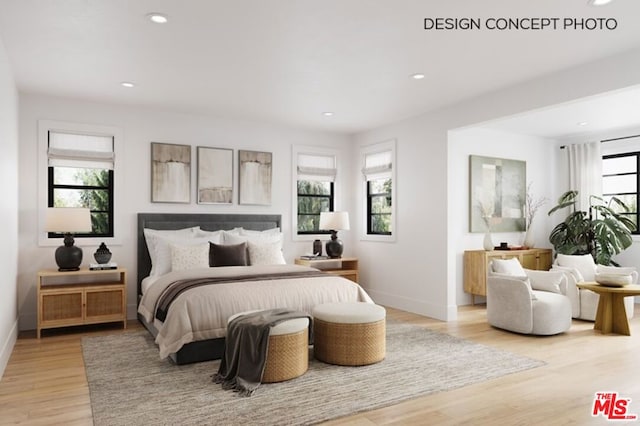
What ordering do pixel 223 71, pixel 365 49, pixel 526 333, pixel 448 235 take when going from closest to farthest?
pixel 365 49 → pixel 223 71 → pixel 526 333 → pixel 448 235

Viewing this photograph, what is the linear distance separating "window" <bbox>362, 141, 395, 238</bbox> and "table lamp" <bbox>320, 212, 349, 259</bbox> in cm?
65

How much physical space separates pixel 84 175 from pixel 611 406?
5.66 metres

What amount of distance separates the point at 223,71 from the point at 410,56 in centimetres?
174

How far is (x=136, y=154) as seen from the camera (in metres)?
5.64

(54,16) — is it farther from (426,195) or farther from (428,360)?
(426,195)

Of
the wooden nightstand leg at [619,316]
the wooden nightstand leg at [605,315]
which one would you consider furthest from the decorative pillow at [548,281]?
the wooden nightstand leg at [619,316]

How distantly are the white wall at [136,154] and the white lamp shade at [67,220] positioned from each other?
0.53m

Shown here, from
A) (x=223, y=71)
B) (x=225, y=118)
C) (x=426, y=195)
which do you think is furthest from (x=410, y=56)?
(x=225, y=118)

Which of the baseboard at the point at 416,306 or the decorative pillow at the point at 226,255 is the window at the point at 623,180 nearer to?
the baseboard at the point at 416,306

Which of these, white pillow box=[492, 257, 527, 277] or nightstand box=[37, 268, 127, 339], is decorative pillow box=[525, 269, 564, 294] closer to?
white pillow box=[492, 257, 527, 277]

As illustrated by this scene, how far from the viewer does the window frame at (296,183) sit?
6.68m

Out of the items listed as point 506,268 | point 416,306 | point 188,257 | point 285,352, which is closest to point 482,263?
point 506,268

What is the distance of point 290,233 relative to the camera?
6.66 meters

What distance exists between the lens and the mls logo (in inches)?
110
